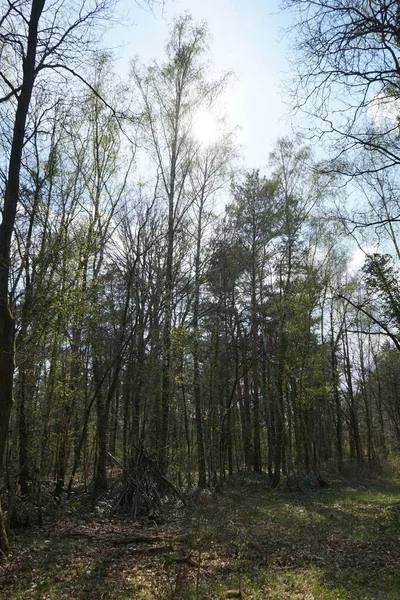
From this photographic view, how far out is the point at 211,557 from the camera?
6672 mm

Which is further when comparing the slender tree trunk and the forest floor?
the slender tree trunk

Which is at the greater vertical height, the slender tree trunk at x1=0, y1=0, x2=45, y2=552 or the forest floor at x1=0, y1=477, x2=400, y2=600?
the slender tree trunk at x1=0, y1=0, x2=45, y2=552

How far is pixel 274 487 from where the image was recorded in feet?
50.5

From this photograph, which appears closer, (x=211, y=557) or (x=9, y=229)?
(x=9, y=229)

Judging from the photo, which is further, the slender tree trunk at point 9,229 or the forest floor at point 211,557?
the slender tree trunk at point 9,229

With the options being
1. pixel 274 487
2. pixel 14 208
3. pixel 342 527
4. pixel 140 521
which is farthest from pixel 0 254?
pixel 274 487

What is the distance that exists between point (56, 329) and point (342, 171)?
587 centimetres

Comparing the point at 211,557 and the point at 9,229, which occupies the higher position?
the point at 9,229

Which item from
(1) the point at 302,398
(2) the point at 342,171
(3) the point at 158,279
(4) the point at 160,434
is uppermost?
(3) the point at 158,279

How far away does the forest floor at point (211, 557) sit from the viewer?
5.28 m

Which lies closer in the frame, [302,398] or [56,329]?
[56,329]

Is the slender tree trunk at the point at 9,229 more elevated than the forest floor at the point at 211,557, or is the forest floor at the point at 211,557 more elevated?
the slender tree trunk at the point at 9,229

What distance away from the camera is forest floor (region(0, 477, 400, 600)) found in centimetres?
528

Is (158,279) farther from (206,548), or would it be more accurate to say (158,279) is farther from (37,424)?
(206,548)
